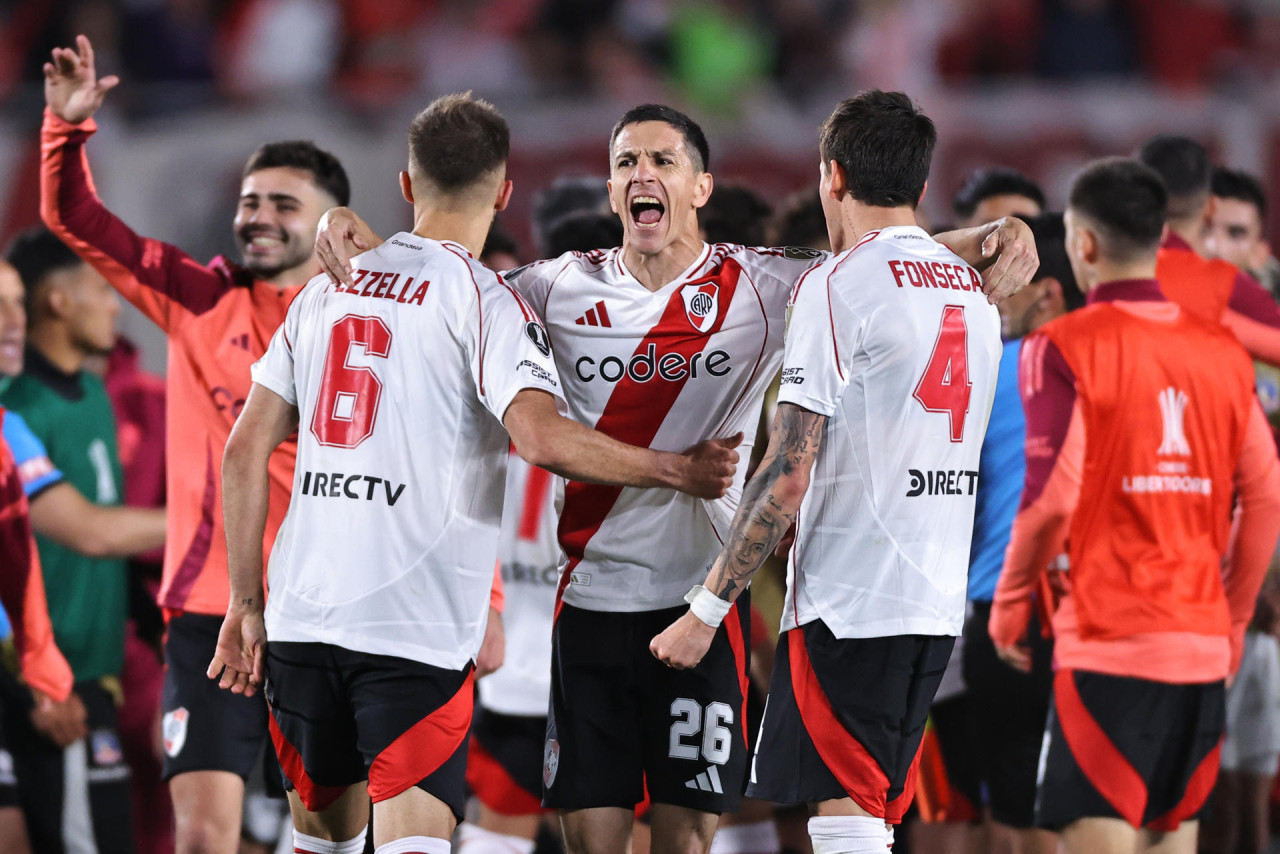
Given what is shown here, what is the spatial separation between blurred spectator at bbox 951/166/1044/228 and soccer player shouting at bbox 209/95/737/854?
3.05 metres

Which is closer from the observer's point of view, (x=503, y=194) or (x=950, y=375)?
(x=950, y=375)

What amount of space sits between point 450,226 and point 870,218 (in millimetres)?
1206

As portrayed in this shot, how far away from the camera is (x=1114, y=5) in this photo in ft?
44.2

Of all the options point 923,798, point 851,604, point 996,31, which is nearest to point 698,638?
point 851,604

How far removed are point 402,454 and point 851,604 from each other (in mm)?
1283

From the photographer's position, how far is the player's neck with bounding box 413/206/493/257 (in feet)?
14.3

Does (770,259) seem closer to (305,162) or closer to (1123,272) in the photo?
(1123,272)

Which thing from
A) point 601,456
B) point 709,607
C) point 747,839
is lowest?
point 747,839

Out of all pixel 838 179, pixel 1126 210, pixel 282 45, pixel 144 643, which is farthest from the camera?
pixel 282 45

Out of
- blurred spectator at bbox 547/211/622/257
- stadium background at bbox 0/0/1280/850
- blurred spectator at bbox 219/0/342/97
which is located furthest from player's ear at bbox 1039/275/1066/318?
blurred spectator at bbox 219/0/342/97

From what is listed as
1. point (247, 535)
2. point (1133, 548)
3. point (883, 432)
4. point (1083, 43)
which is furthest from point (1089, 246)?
point (1083, 43)

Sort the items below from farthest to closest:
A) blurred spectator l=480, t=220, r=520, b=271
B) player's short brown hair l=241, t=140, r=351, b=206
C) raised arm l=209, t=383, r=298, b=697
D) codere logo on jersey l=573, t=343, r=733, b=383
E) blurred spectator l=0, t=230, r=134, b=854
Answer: blurred spectator l=480, t=220, r=520, b=271 → blurred spectator l=0, t=230, r=134, b=854 → player's short brown hair l=241, t=140, r=351, b=206 → codere logo on jersey l=573, t=343, r=733, b=383 → raised arm l=209, t=383, r=298, b=697

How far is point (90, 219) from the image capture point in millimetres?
5328

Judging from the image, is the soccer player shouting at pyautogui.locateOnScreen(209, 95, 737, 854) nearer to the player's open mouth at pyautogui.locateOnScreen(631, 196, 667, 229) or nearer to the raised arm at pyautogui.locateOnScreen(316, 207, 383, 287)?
the raised arm at pyautogui.locateOnScreen(316, 207, 383, 287)
